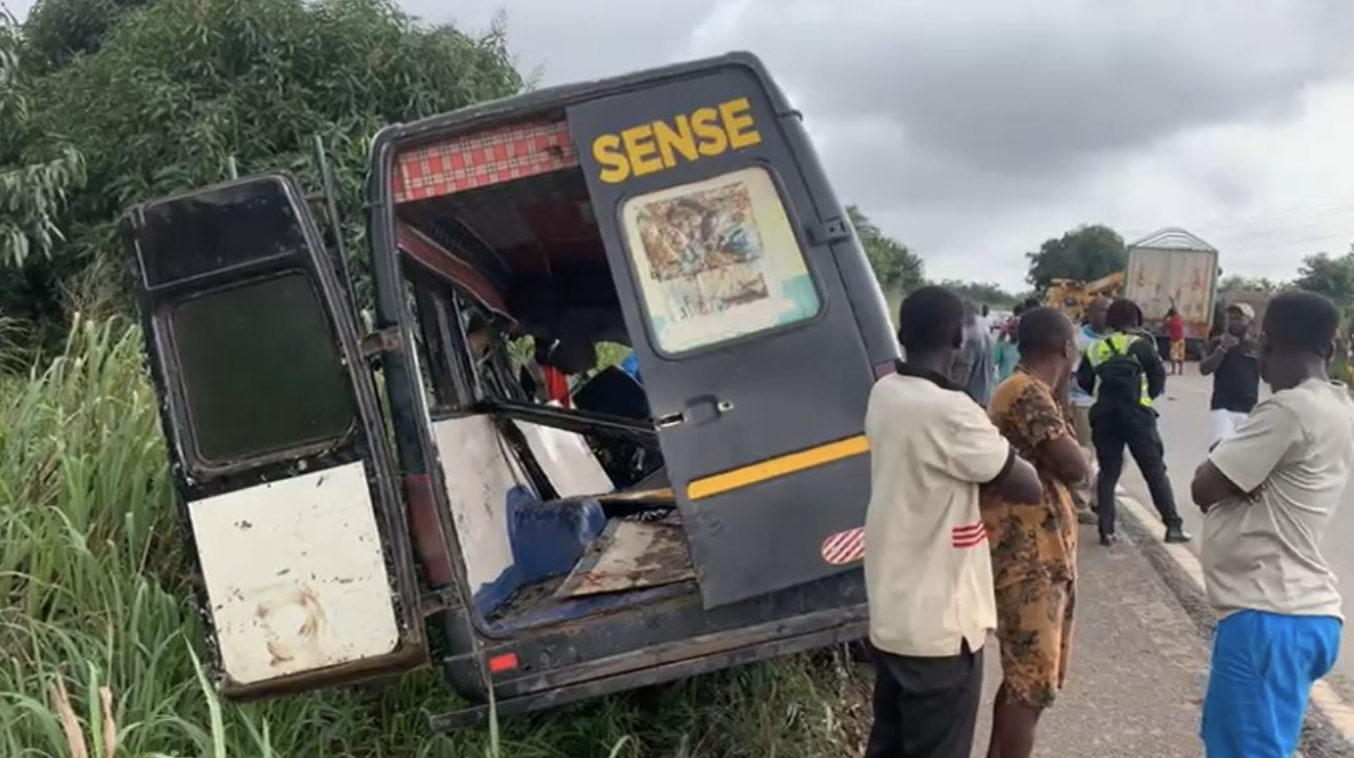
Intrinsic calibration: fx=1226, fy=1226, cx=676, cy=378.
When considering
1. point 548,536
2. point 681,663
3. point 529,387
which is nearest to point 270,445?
point 681,663

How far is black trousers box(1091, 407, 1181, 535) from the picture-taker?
7.44 m

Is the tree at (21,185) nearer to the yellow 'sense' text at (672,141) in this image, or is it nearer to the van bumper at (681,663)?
the yellow 'sense' text at (672,141)

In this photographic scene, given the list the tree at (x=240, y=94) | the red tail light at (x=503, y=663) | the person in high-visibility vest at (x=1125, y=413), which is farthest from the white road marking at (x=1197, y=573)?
the tree at (x=240, y=94)

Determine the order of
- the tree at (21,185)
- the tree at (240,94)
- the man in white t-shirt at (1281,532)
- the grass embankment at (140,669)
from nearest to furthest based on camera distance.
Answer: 1. the man in white t-shirt at (1281,532)
2. the grass embankment at (140,669)
3. the tree at (21,185)
4. the tree at (240,94)

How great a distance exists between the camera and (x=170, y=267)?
327 cm

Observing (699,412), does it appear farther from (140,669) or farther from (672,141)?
(140,669)

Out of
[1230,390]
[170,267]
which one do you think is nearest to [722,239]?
[170,267]

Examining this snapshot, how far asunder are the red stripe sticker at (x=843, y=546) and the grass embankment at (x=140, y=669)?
0.80m

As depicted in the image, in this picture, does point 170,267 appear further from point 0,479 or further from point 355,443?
point 0,479

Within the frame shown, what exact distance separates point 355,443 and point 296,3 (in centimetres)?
662

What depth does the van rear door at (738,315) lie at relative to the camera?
358 cm

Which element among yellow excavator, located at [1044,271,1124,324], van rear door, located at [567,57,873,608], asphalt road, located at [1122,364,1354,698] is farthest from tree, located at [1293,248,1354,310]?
van rear door, located at [567,57,873,608]

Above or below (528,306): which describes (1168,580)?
below

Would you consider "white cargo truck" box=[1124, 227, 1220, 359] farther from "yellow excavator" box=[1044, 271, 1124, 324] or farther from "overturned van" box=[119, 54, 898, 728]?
"overturned van" box=[119, 54, 898, 728]
